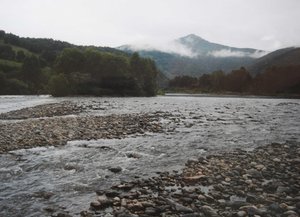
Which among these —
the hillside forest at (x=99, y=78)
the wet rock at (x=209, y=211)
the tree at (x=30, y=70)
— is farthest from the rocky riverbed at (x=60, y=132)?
the tree at (x=30, y=70)

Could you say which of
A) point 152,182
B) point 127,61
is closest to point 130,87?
point 127,61

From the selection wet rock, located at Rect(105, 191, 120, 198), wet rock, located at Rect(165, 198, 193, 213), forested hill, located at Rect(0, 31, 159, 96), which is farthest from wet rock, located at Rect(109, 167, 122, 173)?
forested hill, located at Rect(0, 31, 159, 96)

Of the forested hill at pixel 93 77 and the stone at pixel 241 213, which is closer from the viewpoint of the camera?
the stone at pixel 241 213

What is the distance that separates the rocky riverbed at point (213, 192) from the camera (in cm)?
999

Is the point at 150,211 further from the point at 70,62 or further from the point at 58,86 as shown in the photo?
the point at 70,62

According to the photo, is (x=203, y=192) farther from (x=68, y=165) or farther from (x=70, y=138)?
(x=70, y=138)

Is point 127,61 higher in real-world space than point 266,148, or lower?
higher

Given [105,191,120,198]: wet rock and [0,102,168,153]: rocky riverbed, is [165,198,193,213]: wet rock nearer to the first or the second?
[105,191,120,198]: wet rock

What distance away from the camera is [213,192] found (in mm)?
11547

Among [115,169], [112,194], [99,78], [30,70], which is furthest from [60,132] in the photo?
[30,70]

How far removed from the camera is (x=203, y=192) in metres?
11.7

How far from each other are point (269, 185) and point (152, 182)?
14.2 feet

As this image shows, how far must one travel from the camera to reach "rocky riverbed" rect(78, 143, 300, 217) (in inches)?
393

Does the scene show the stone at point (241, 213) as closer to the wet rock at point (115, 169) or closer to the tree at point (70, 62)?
the wet rock at point (115, 169)
